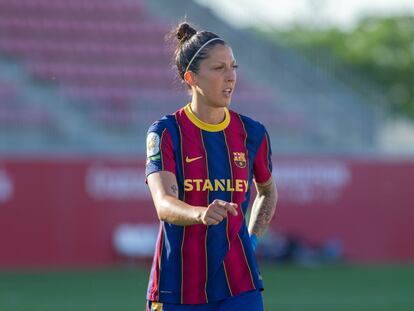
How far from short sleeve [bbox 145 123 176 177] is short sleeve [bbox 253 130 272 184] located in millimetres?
512

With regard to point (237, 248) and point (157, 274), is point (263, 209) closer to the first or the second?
point (237, 248)

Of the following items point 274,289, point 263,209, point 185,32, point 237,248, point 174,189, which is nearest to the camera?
point 174,189

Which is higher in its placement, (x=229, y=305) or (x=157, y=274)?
(x=157, y=274)

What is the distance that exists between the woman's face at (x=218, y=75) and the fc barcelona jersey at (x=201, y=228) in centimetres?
17

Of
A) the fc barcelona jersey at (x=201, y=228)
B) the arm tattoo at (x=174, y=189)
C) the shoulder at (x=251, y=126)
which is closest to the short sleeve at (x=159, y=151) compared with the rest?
the fc barcelona jersey at (x=201, y=228)

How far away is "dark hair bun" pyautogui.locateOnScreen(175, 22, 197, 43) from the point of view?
566cm

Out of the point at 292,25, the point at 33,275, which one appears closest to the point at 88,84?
the point at 33,275

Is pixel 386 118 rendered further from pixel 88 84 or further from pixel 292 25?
pixel 292 25

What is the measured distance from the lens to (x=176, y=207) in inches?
200

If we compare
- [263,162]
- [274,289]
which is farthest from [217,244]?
[274,289]

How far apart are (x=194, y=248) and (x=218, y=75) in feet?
2.75

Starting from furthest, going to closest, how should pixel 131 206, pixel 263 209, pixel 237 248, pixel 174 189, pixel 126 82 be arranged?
pixel 126 82 → pixel 131 206 → pixel 263 209 → pixel 237 248 → pixel 174 189

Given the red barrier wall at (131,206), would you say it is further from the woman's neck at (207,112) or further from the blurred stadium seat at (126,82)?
the woman's neck at (207,112)

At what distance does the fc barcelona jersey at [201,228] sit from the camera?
544 cm
